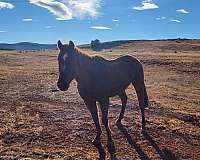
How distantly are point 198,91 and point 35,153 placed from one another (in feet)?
47.3

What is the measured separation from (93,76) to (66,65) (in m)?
1.01

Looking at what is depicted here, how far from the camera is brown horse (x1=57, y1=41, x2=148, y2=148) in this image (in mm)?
9305

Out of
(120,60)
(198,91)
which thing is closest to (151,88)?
(198,91)

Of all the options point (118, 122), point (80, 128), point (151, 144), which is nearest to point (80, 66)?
point (80, 128)

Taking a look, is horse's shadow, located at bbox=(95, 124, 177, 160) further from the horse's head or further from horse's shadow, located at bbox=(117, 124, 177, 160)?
the horse's head

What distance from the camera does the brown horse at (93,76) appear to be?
9.30 metres

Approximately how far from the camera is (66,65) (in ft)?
30.4

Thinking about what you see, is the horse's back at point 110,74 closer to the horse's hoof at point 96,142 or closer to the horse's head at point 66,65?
the horse's head at point 66,65

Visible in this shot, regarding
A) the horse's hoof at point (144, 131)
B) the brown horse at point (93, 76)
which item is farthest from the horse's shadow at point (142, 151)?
the brown horse at point (93, 76)

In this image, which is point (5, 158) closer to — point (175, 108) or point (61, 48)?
point (61, 48)

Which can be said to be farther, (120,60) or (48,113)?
(48,113)

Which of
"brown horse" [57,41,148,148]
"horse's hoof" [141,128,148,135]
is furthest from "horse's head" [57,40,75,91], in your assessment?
"horse's hoof" [141,128,148,135]

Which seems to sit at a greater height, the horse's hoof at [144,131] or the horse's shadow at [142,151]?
the horse's hoof at [144,131]

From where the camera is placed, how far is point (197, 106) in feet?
53.6
